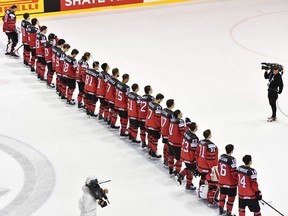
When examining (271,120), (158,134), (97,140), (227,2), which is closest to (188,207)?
(158,134)

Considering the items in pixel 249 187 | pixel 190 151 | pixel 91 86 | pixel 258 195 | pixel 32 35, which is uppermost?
pixel 32 35

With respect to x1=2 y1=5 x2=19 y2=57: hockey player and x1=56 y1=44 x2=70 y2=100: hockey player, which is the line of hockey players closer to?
x1=56 y1=44 x2=70 y2=100: hockey player

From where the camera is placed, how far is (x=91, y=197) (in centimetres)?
1045

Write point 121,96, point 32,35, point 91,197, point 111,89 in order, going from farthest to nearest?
point 32,35, point 111,89, point 121,96, point 91,197

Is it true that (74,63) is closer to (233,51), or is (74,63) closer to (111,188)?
(111,188)

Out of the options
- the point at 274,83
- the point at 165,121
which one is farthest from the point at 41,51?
the point at 274,83

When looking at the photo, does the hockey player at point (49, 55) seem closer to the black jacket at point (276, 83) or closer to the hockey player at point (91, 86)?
the hockey player at point (91, 86)

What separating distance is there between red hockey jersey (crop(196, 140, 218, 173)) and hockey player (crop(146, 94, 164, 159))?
154 centimetres

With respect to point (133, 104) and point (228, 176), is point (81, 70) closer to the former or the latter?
point (133, 104)

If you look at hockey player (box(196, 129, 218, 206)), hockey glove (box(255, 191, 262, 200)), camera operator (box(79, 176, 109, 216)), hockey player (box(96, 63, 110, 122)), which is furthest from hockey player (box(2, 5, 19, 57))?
hockey glove (box(255, 191, 262, 200))

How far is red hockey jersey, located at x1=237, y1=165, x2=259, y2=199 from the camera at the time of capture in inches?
444

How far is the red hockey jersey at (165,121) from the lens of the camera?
1320 cm

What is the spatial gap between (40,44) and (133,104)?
434 cm

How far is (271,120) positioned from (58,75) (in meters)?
4.96
